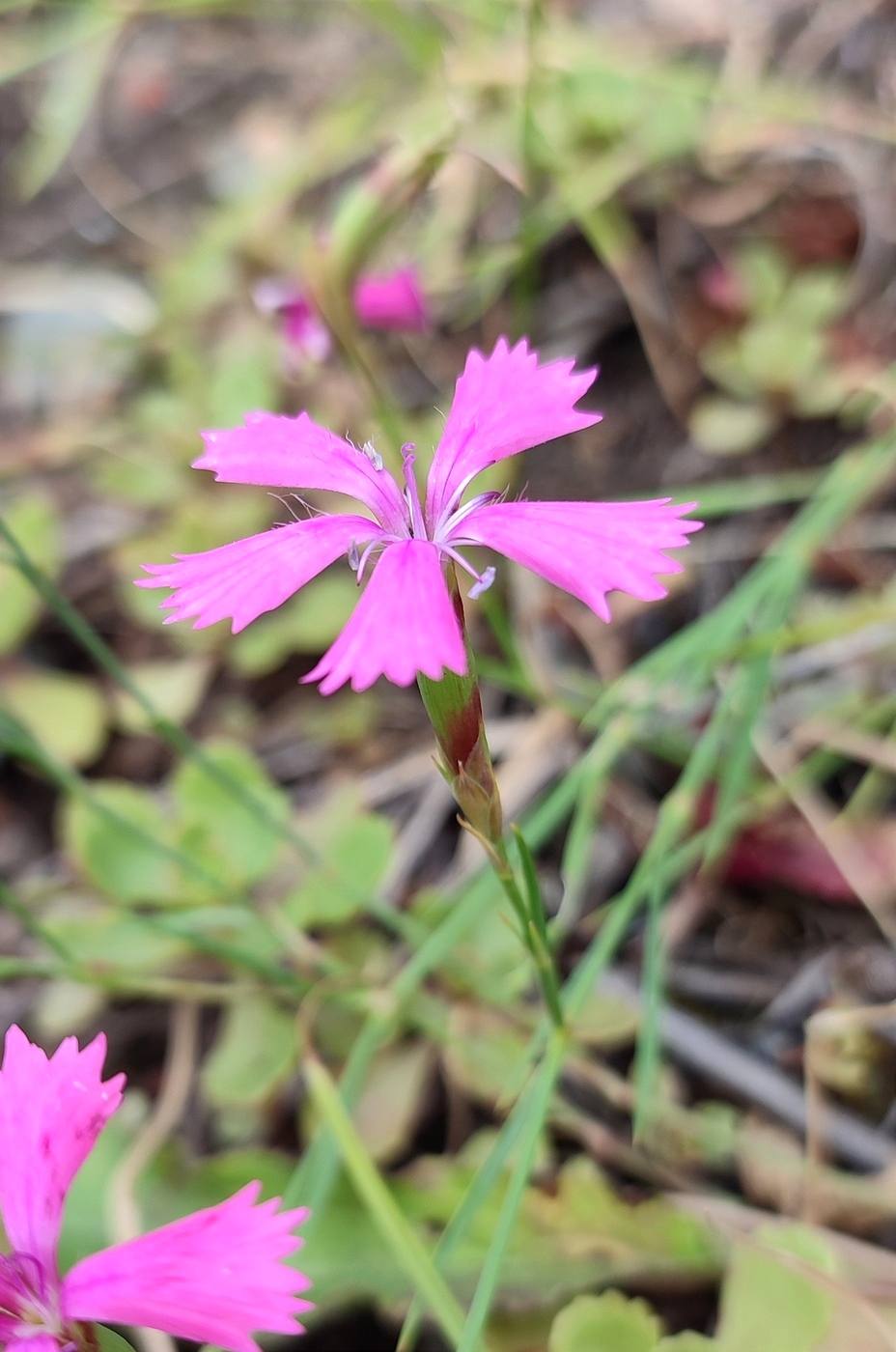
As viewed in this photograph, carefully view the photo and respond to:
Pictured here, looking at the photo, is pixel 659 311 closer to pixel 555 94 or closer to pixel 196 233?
pixel 555 94

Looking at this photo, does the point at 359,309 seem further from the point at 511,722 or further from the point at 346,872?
the point at 346,872

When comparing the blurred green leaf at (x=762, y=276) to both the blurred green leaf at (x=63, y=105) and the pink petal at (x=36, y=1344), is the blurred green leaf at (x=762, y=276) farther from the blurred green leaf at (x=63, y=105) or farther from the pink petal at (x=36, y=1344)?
the pink petal at (x=36, y=1344)

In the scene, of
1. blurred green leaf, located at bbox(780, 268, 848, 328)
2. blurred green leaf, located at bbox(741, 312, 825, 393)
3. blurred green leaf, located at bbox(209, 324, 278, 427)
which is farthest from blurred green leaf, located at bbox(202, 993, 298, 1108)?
blurred green leaf, located at bbox(780, 268, 848, 328)

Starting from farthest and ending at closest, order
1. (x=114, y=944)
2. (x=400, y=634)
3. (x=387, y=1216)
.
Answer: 1. (x=114, y=944)
2. (x=387, y=1216)
3. (x=400, y=634)

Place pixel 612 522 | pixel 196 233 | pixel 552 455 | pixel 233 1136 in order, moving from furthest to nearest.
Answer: pixel 196 233, pixel 552 455, pixel 233 1136, pixel 612 522

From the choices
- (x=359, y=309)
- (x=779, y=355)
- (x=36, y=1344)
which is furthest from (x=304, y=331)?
(x=36, y=1344)

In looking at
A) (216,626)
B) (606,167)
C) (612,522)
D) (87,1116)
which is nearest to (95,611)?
(216,626)
